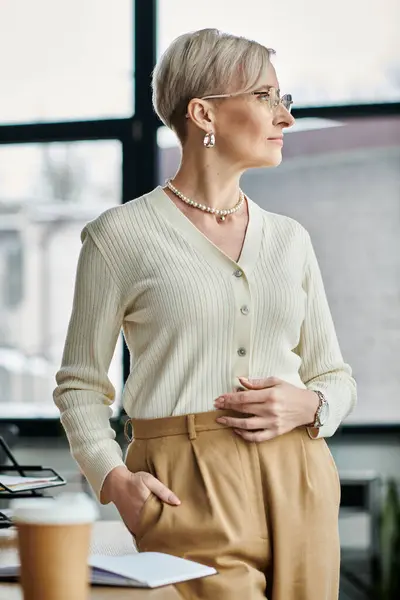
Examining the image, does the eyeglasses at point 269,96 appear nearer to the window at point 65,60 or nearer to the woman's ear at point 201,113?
the woman's ear at point 201,113

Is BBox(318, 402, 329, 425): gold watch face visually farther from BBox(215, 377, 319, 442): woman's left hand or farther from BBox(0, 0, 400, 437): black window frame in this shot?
BBox(0, 0, 400, 437): black window frame

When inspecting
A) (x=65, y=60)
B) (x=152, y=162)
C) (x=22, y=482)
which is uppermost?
(x=65, y=60)

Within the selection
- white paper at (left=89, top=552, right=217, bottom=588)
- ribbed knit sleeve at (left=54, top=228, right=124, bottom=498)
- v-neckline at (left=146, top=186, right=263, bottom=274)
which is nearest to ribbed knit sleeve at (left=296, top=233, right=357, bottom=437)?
v-neckline at (left=146, top=186, right=263, bottom=274)

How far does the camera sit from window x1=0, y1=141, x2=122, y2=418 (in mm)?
4246

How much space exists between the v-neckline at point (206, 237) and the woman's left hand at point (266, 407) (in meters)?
0.20

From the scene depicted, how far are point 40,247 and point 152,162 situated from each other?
608 mm

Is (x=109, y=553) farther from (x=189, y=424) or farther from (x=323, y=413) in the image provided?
(x=323, y=413)

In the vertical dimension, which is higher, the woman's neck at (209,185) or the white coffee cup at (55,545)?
the woman's neck at (209,185)

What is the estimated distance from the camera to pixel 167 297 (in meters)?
1.58

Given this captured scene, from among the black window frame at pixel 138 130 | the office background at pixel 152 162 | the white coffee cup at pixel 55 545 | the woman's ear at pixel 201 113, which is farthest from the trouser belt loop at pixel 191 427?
the black window frame at pixel 138 130

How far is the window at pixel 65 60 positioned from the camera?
423cm

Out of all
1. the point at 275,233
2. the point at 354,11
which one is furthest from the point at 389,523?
the point at 275,233

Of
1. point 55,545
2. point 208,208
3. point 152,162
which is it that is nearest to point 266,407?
point 208,208

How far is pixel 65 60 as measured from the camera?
4270mm
